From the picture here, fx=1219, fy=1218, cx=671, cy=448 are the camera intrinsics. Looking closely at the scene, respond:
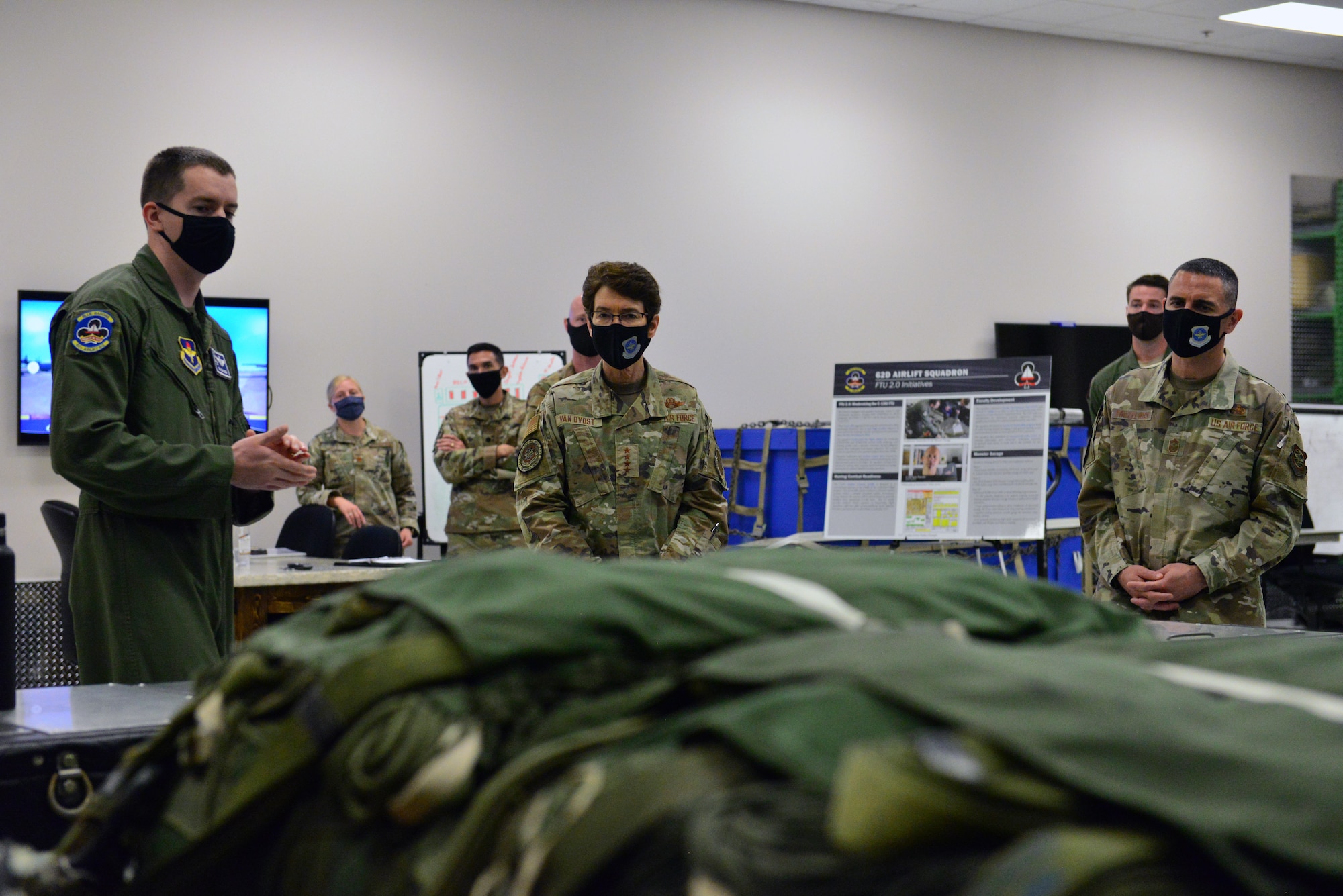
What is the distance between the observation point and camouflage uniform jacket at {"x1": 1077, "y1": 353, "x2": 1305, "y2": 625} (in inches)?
112

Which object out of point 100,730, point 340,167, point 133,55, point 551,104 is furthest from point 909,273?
point 100,730

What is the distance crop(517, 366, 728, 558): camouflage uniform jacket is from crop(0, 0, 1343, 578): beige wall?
13.7 feet

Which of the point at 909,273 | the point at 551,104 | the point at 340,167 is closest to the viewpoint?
the point at 340,167

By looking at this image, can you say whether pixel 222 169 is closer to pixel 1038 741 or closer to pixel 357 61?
pixel 1038 741

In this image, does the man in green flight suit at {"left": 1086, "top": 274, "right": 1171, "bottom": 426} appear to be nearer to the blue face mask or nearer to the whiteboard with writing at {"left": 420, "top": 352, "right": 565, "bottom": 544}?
the whiteboard with writing at {"left": 420, "top": 352, "right": 565, "bottom": 544}

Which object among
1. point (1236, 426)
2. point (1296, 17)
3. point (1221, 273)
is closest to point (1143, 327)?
point (1221, 273)

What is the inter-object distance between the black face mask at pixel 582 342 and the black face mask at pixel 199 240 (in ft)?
8.92

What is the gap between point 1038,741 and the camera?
49 centimetres

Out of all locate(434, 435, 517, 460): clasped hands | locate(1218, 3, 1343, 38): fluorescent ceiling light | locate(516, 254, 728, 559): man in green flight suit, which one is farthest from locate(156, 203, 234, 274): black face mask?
locate(1218, 3, 1343, 38): fluorescent ceiling light

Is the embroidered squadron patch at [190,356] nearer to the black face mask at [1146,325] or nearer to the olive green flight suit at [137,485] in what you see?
the olive green flight suit at [137,485]

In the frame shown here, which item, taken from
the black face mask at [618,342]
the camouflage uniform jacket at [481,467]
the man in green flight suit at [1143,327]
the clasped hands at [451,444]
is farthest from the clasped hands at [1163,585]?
the clasped hands at [451,444]

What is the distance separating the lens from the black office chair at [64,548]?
10.9 feet

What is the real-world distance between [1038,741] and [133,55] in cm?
715

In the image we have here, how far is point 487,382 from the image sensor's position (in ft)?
19.4
